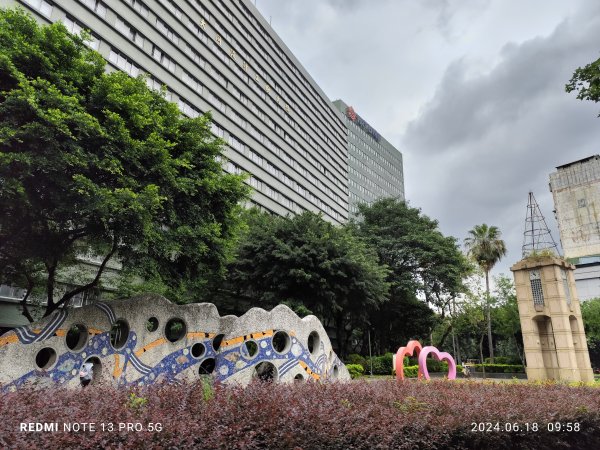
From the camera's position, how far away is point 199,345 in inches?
508

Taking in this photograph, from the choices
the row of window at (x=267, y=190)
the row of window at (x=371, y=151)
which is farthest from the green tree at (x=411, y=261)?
the row of window at (x=371, y=151)

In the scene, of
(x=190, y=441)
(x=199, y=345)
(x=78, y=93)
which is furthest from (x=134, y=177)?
(x=190, y=441)

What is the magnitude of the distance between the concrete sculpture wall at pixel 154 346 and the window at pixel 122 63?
879 inches

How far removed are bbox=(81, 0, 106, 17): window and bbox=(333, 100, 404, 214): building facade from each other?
5235cm

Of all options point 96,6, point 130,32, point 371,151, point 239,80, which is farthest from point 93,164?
point 371,151

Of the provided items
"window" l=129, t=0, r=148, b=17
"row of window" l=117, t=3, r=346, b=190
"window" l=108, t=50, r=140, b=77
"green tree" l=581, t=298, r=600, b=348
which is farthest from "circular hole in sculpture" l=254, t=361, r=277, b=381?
"green tree" l=581, t=298, r=600, b=348

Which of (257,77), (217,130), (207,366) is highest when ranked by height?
(257,77)

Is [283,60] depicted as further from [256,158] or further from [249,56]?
[256,158]

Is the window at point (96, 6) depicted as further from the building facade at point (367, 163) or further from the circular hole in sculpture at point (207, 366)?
the building facade at point (367, 163)

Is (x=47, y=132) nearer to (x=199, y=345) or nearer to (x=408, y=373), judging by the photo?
(x=199, y=345)

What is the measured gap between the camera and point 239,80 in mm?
45219

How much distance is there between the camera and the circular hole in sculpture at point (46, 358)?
1106cm

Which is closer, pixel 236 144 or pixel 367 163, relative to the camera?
pixel 236 144

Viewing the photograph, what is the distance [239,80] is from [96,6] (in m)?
18.5
